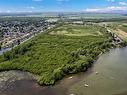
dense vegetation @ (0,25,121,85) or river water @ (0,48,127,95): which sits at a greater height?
dense vegetation @ (0,25,121,85)

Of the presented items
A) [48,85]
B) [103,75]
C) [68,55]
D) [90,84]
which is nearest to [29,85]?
[48,85]

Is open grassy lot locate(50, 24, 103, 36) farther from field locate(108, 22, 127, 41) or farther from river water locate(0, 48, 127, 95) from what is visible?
river water locate(0, 48, 127, 95)

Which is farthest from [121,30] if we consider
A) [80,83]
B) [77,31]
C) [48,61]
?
[80,83]

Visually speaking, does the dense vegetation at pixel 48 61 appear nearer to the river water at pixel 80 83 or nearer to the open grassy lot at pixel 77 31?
the river water at pixel 80 83

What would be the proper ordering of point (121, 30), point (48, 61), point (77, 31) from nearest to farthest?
point (48, 61) < point (77, 31) < point (121, 30)

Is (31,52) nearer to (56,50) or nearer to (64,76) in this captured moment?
(56,50)

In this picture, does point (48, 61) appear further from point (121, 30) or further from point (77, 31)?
point (121, 30)

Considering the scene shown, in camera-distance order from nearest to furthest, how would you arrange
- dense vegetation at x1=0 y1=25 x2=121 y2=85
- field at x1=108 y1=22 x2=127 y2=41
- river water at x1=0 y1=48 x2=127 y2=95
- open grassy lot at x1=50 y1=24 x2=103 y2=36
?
river water at x1=0 y1=48 x2=127 y2=95 → dense vegetation at x1=0 y1=25 x2=121 y2=85 → field at x1=108 y1=22 x2=127 y2=41 → open grassy lot at x1=50 y1=24 x2=103 y2=36

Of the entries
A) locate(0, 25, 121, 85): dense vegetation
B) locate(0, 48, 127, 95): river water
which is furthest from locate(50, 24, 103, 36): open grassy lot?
locate(0, 48, 127, 95): river water
